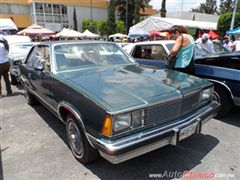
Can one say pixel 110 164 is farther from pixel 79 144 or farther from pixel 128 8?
pixel 128 8

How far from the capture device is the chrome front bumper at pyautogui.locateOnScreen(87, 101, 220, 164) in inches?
85.1

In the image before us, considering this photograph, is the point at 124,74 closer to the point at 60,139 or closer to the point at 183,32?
the point at 60,139

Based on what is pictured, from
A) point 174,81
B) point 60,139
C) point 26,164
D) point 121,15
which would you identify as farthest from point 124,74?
point 121,15

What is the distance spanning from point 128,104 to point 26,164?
5.87 feet

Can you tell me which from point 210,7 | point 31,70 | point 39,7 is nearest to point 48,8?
point 39,7

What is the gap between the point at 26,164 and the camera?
2.94 m

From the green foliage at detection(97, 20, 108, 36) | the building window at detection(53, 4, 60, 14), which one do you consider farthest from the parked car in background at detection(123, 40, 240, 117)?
the building window at detection(53, 4, 60, 14)

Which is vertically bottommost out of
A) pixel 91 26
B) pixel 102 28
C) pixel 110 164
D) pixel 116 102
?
pixel 110 164

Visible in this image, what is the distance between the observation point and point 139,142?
224 cm

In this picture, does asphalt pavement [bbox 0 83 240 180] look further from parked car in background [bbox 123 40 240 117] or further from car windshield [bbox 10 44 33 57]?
car windshield [bbox 10 44 33 57]

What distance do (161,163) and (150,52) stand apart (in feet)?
12.6

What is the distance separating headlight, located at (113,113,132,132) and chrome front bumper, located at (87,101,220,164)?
0.12m

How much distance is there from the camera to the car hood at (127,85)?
93.0 inches

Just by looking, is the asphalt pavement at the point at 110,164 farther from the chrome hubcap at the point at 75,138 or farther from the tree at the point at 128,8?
the tree at the point at 128,8
